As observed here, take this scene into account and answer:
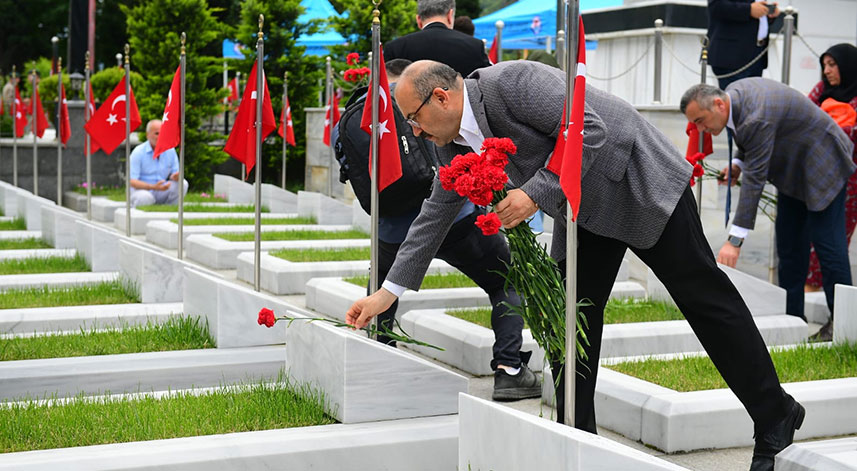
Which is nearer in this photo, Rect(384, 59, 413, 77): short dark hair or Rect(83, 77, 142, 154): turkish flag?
Rect(384, 59, 413, 77): short dark hair

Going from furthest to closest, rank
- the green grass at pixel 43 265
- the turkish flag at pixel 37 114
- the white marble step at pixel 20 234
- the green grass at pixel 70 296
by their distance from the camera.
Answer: the turkish flag at pixel 37 114
the white marble step at pixel 20 234
the green grass at pixel 43 265
the green grass at pixel 70 296

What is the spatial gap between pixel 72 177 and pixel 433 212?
17613 mm

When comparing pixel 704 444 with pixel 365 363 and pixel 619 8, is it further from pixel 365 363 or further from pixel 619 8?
pixel 619 8

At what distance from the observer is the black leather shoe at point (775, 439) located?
14.6 feet

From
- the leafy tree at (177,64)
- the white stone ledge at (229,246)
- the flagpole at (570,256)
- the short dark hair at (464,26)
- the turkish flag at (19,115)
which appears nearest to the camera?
the flagpole at (570,256)

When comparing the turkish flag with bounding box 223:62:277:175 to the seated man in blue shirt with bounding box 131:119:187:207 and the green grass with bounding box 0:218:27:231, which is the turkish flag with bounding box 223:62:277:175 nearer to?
the green grass with bounding box 0:218:27:231

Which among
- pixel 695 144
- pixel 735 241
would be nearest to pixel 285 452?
pixel 735 241

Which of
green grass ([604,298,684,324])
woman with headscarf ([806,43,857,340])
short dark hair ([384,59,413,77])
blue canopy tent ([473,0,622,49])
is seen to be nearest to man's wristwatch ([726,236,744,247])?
green grass ([604,298,684,324])

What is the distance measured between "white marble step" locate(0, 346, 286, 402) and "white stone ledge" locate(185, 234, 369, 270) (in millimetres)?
5170

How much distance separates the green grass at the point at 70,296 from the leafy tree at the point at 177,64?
12505mm

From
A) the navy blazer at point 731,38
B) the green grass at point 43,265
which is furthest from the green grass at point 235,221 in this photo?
the navy blazer at point 731,38

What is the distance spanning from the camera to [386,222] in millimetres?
6395

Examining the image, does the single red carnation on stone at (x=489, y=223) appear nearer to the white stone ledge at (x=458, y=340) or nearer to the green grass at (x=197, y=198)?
the white stone ledge at (x=458, y=340)

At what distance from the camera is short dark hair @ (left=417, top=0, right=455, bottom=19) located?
7215mm
